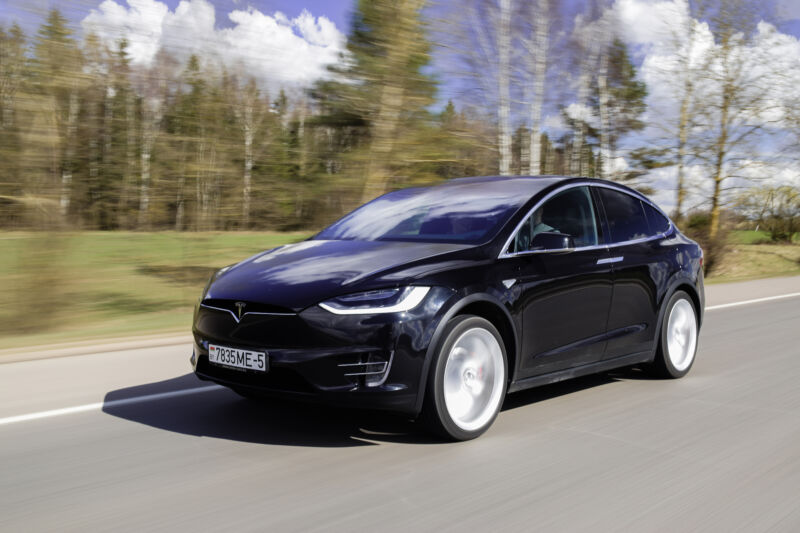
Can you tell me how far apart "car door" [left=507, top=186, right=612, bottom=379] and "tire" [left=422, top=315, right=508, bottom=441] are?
0.86 ft

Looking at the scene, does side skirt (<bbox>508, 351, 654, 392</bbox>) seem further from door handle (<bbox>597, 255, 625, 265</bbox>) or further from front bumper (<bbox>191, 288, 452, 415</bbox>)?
front bumper (<bbox>191, 288, 452, 415</bbox>)

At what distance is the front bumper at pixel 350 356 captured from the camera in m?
4.19

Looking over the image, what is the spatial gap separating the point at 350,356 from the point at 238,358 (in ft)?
2.24

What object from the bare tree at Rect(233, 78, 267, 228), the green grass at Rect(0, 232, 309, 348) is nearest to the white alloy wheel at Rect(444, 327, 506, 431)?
the green grass at Rect(0, 232, 309, 348)

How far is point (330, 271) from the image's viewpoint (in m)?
4.54

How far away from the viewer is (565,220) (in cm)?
562

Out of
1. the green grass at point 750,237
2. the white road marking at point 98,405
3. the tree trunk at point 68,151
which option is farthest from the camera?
the green grass at point 750,237

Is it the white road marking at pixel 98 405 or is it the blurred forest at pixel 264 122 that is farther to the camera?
the blurred forest at pixel 264 122

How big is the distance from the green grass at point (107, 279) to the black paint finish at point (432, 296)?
443 cm

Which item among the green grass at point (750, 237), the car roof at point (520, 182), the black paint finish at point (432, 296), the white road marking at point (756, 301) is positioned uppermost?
the car roof at point (520, 182)

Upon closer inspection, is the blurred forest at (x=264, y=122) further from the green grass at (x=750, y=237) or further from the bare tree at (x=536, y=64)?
the green grass at (x=750, y=237)

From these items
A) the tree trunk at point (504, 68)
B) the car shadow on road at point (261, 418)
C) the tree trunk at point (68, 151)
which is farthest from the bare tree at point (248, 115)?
the tree trunk at point (504, 68)

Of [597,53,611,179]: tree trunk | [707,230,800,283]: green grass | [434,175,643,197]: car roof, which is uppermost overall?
[597,53,611,179]: tree trunk

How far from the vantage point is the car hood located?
4.33m
